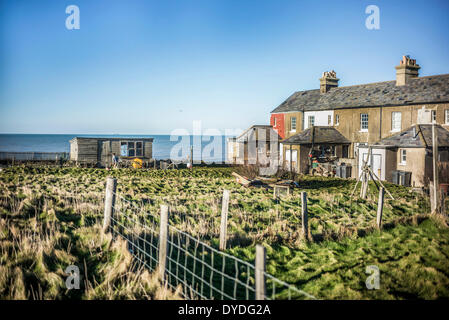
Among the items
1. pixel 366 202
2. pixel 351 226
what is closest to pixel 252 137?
pixel 366 202

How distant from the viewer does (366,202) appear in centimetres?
1463

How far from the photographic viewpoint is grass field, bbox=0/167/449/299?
5.71 m

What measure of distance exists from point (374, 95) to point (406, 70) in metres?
3.03

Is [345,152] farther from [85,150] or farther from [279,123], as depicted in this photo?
[85,150]

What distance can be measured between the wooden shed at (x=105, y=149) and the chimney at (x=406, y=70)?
2366cm

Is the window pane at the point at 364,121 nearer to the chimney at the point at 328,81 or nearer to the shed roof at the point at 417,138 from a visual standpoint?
the shed roof at the point at 417,138

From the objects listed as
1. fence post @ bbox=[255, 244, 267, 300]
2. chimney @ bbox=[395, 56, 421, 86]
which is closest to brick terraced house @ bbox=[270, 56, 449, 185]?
chimney @ bbox=[395, 56, 421, 86]

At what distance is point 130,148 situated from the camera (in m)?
35.1

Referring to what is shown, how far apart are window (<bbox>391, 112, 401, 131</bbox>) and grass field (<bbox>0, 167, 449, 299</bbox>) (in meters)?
17.6

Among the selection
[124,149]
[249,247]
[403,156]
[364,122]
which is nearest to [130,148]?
[124,149]

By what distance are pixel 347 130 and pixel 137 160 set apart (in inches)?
744
